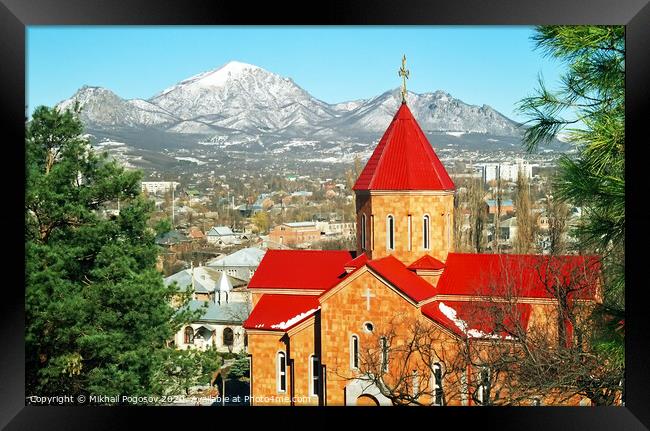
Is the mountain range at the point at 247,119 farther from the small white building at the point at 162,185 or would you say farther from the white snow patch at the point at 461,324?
the white snow patch at the point at 461,324

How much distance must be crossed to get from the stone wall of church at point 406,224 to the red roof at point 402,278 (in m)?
0.27

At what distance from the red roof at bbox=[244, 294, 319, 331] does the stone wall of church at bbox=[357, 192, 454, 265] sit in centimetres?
154

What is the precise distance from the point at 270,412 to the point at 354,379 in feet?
25.4

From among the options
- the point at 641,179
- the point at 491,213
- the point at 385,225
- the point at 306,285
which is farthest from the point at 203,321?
the point at 641,179

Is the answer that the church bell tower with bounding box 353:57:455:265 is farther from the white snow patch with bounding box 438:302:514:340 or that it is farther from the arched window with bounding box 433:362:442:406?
the arched window with bounding box 433:362:442:406

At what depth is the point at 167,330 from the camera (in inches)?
508

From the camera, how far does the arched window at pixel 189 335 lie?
49.8 ft

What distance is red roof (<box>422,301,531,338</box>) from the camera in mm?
13570

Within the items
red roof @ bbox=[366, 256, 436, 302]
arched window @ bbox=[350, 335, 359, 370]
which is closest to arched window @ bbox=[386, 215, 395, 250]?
red roof @ bbox=[366, 256, 436, 302]

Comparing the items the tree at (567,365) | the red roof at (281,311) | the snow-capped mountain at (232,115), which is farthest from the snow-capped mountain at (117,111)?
the tree at (567,365)

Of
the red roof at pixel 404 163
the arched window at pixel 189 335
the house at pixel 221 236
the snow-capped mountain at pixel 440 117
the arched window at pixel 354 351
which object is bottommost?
the arched window at pixel 354 351
